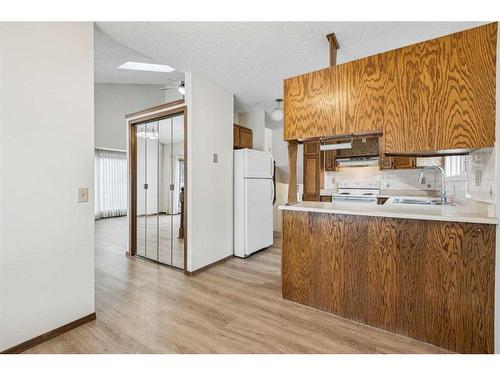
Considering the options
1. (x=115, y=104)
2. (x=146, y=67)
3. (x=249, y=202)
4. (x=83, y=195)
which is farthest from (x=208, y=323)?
(x=115, y=104)

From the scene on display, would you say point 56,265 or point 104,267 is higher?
point 56,265

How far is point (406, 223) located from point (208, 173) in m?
2.32

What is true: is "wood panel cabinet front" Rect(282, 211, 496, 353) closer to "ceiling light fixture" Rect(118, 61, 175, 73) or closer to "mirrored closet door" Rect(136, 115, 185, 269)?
"mirrored closet door" Rect(136, 115, 185, 269)

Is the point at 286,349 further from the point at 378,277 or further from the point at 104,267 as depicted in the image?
the point at 104,267

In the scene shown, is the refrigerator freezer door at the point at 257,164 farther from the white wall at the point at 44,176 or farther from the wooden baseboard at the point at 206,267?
the white wall at the point at 44,176

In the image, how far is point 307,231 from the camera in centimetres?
233

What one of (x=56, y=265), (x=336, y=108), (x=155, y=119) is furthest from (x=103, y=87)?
(x=336, y=108)

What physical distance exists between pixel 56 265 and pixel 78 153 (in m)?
0.85

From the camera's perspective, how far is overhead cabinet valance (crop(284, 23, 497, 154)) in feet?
5.48

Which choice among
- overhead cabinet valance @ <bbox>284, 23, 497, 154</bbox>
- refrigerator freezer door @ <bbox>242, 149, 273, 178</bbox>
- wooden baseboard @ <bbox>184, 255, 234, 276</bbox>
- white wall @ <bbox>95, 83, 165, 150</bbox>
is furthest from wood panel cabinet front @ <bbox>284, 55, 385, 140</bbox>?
white wall @ <bbox>95, 83, 165, 150</bbox>

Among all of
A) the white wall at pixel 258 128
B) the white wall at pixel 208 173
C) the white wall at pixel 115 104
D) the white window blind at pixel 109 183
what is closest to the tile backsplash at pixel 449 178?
the white wall at pixel 258 128

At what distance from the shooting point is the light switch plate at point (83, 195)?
1.99 metres

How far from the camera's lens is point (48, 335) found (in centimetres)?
180

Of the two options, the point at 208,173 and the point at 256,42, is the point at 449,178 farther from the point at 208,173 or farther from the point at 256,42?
the point at 208,173
